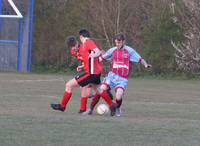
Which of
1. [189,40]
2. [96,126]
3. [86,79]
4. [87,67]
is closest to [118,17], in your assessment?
[189,40]

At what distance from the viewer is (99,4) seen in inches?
1449

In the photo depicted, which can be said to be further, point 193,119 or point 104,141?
point 193,119

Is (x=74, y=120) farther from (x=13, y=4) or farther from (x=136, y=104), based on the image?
(x=13, y=4)

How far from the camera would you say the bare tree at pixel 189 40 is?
3462 centimetres

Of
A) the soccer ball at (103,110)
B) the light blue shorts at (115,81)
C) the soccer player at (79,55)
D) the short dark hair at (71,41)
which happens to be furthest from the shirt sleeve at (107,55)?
the soccer ball at (103,110)

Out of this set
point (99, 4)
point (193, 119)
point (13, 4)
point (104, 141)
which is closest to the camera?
point (104, 141)

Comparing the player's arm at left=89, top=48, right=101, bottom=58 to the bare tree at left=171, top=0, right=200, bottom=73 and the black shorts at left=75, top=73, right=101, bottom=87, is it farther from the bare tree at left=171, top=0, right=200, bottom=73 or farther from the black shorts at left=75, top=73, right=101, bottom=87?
the bare tree at left=171, top=0, right=200, bottom=73

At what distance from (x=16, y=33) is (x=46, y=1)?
4.99m

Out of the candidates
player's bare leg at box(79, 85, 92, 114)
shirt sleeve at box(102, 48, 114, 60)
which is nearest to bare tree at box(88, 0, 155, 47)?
player's bare leg at box(79, 85, 92, 114)

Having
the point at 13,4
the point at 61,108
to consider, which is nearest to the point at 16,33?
the point at 13,4

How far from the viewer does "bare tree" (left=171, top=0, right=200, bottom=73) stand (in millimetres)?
34625

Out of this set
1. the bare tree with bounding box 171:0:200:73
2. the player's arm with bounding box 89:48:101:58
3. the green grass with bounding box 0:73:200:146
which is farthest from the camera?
the bare tree with bounding box 171:0:200:73

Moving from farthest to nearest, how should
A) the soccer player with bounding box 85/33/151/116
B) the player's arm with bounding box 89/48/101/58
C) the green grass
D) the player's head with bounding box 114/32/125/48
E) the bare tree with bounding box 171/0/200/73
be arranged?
the bare tree with bounding box 171/0/200/73, the soccer player with bounding box 85/33/151/116, the player's arm with bounding box 89/48/101/58, the player's head with bounding box 114/32/125/48, the green grass

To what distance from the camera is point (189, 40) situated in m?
35.1
